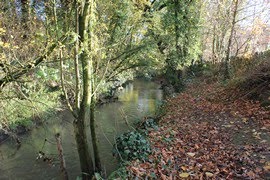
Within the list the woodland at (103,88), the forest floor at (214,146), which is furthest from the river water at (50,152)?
the forest floor at (214,146)

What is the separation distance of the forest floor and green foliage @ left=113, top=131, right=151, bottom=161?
0.80 ft

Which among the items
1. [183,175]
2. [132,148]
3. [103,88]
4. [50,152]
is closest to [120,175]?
[183,175]

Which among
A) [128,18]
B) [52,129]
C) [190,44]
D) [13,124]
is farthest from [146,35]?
[13,124]

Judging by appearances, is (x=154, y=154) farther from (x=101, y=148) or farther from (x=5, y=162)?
(x=5, y=162)

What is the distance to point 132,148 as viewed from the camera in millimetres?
6496

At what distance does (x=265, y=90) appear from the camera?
330 inches

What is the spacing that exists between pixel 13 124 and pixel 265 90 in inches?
458

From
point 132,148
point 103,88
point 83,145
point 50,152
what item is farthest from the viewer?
point 50,152

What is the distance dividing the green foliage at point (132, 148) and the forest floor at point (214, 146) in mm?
244

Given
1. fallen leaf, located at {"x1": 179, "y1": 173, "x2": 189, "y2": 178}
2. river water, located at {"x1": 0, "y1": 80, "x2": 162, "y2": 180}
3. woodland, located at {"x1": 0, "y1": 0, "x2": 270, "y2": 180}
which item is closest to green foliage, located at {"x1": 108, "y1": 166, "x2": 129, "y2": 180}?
woodland, located at {"x1": 0, "y1": 0, "x2": 270, "y2": 180}

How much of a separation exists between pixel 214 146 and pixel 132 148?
2193 millimetres

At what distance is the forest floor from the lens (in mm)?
4738

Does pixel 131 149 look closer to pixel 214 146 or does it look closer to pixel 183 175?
pixel 183 175

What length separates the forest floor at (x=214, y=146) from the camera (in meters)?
4.74
